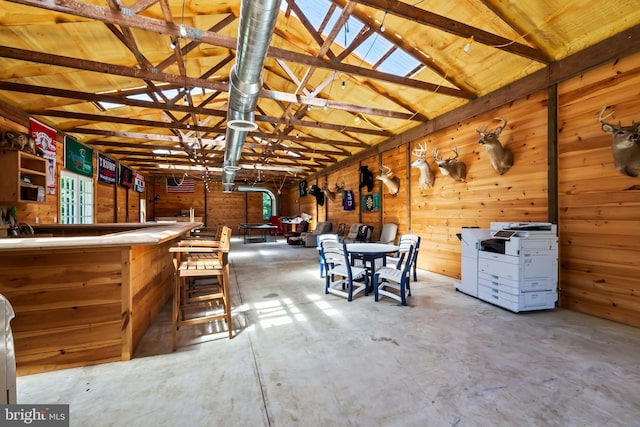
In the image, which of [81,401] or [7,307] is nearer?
[7,307]

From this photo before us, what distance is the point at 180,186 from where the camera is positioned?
1447 centimetres

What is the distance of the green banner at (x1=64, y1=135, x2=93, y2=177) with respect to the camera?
6.32 m

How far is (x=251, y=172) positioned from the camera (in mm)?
13234

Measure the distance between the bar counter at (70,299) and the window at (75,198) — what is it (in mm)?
5499

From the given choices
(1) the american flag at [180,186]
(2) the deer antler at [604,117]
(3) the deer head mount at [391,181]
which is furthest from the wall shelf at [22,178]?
(1) the american flag at [180,186]

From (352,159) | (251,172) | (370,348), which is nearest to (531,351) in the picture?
(370,348)

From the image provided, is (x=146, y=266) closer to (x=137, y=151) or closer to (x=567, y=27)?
(x=567, y=27)

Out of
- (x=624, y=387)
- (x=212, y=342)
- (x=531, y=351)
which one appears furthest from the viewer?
(x=212, y=342)

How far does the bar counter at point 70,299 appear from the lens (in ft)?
6.53

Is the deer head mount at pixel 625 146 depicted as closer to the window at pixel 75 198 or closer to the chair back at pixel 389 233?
the chair back at pixel 389 233

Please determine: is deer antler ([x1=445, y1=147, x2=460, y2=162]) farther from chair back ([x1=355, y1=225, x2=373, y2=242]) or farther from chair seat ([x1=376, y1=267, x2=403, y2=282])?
chair back ([x1=355, y1=225, x2=373, y2=242])

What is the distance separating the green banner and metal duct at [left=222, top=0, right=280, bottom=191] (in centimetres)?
467

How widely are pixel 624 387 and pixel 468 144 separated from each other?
12.8ft

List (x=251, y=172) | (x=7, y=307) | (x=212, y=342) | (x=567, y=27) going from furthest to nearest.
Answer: (x=251, y=172)
(x=567, y=27)
(x=212, y=342)
(x=7, y=307)
